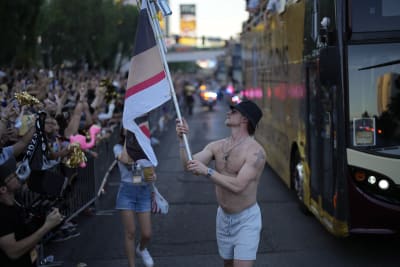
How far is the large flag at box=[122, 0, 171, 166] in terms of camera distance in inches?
236

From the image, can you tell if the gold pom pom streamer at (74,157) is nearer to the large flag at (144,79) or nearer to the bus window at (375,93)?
the large flag at (144,79)

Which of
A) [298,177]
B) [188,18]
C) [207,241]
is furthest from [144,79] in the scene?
[188,18]

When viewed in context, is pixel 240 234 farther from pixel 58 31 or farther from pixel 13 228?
pixel 58 31

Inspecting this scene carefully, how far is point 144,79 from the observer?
19.8ft

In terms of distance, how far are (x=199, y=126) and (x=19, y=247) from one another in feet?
83.0

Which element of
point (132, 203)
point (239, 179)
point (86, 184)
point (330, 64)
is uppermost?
point (330, 64)

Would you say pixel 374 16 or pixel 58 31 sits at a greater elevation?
pixel 58 31

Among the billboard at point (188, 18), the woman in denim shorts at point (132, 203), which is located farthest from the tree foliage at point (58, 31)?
the billboard at point (188, 18)

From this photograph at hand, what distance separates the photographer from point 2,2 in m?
25.5

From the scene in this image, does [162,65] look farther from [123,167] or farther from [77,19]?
[77,19]

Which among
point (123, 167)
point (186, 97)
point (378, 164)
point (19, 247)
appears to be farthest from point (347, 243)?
point (186, 97)

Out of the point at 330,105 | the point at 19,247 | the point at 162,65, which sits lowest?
the point at 19,247

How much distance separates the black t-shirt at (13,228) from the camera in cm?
450

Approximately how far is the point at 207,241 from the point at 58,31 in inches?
1445
